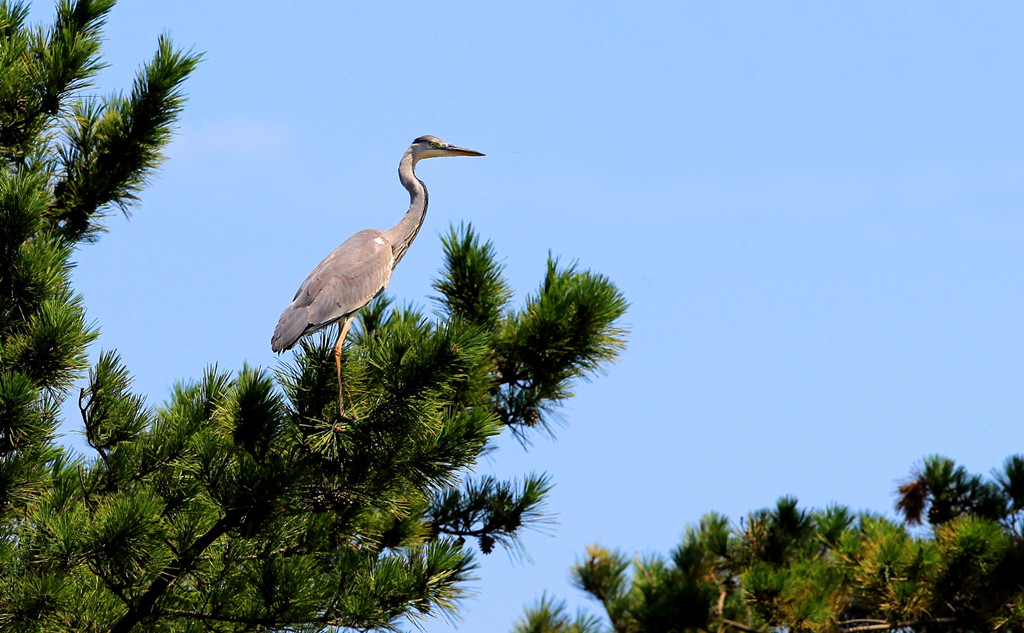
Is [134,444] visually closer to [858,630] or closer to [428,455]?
[428,455]

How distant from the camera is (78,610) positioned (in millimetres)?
4516

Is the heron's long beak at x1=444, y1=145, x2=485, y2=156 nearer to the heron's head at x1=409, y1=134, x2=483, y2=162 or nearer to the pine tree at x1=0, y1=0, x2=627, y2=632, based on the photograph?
the heron's head at x1=409, y1=134, x2=483, y2=162

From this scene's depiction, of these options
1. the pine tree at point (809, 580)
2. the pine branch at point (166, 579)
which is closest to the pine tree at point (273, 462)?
the pine branch at point (166, 579)

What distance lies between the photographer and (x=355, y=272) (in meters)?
5.59

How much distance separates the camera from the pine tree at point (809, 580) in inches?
188

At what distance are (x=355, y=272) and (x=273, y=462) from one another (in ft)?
4.78

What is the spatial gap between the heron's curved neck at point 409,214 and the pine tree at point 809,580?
83.7 inches

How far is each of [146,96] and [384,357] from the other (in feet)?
12.1

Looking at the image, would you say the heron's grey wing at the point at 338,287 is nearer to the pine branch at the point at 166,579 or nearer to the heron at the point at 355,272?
the heron at the point at 355,272

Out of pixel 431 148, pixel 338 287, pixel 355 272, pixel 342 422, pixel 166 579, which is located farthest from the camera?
pixel 431 148

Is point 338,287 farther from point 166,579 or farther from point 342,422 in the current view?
point 166,579

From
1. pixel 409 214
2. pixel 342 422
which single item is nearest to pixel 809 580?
pixel 342 422

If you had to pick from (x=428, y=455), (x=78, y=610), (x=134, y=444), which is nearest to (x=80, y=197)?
(x=134, y=444)

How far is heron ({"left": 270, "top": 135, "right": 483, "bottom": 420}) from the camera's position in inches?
201
